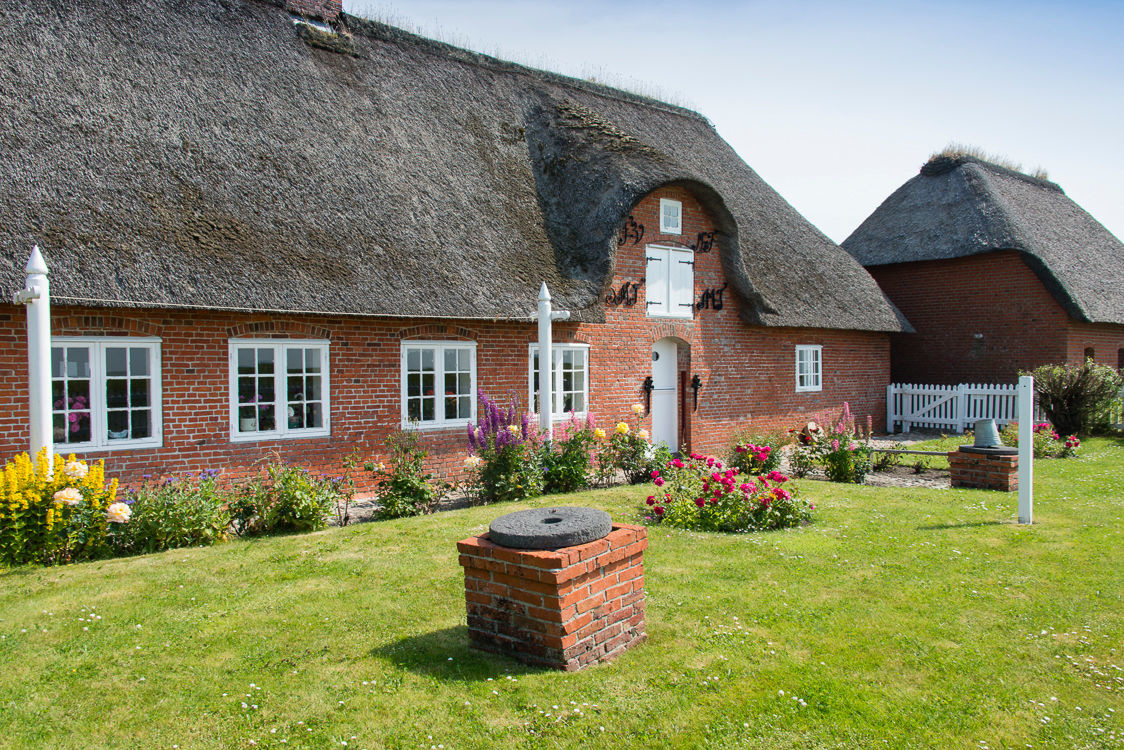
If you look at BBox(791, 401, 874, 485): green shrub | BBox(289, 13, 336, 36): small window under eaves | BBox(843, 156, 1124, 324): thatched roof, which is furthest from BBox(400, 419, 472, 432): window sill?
BBox(843, 156, 1124, 324): thatched roof

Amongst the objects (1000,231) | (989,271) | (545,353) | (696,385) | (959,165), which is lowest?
(696,385)

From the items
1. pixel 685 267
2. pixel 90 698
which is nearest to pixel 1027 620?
pixel 90 698

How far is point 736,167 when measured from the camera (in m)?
18.3

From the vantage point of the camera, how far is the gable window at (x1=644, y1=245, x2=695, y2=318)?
1330 cm

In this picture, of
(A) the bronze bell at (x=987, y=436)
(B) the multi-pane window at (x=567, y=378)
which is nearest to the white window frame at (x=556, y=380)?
(B) the multi-pane window at (x=567, y=378)

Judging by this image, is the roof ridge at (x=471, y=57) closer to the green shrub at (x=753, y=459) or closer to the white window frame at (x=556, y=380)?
the white window frame at (x=556, y=380)

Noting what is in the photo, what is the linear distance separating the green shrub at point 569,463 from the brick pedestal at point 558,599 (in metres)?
5.37

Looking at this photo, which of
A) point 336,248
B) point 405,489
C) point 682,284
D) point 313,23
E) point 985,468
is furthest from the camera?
point 682,284

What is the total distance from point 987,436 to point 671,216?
6.34 meters

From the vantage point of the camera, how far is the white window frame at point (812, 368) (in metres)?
16.3

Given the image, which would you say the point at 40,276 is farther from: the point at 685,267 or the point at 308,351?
the point at 685,267

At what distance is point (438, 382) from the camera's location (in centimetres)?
1085

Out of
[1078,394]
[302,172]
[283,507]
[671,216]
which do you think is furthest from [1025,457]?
[1078,394]

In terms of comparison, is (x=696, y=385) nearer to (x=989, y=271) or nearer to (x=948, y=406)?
(x=948, y=406)
